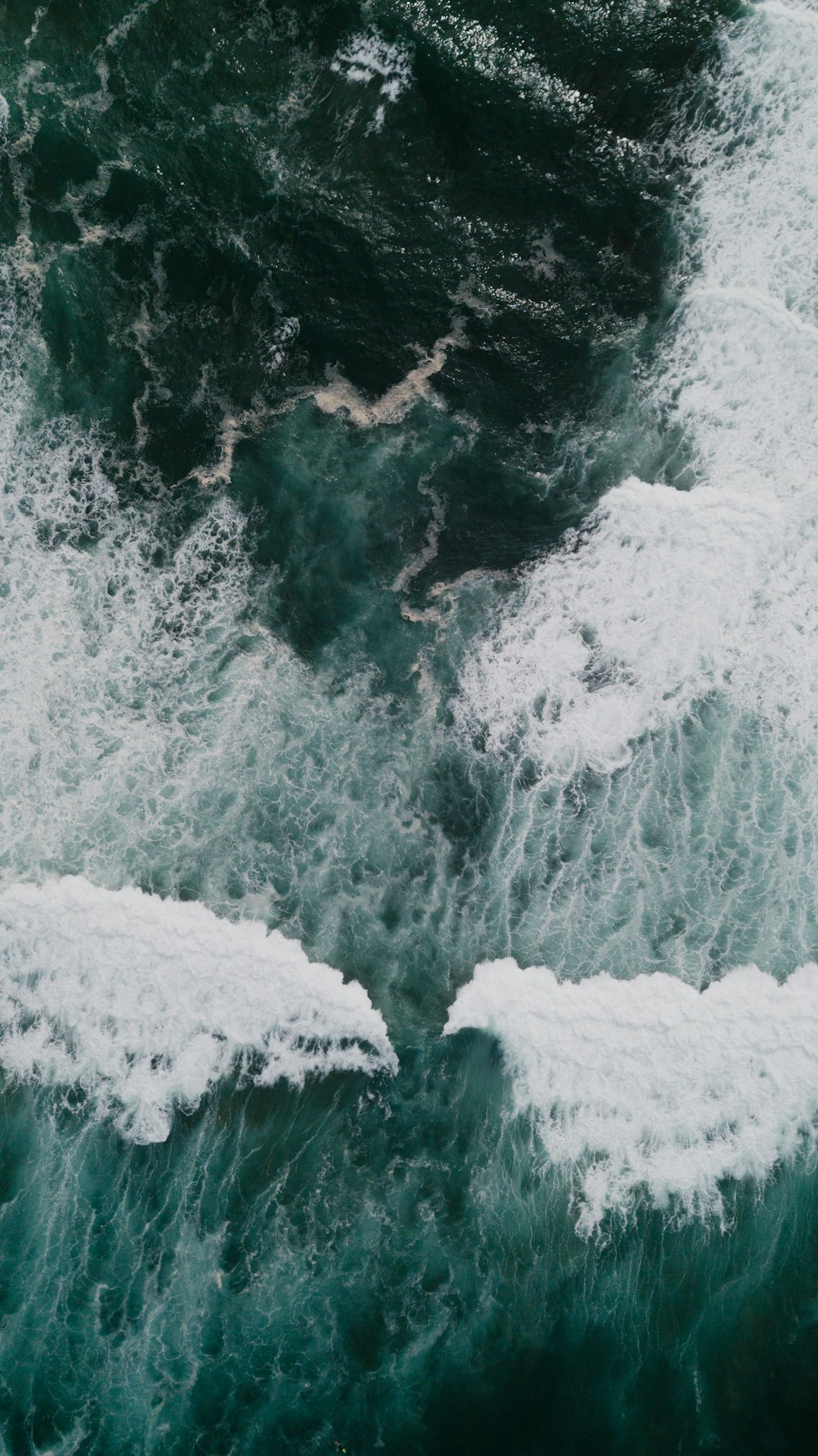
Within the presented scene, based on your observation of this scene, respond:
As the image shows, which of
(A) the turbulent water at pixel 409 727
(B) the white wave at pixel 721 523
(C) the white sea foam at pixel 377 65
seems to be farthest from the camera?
(C) the white sea foam at pixel 377 65

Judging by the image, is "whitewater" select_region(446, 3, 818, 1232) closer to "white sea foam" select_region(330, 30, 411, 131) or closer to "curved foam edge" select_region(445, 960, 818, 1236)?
"curved foam edge" select_region(445, 960, 818, 1236)

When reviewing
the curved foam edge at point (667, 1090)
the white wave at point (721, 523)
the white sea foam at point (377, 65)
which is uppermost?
the white sea foam at point (377, 65)

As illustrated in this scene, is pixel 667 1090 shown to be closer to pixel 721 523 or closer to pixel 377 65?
pixel 721 523

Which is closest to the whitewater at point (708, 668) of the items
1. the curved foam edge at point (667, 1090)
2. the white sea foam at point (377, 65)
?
the curved foam edge at point (667, 1090)

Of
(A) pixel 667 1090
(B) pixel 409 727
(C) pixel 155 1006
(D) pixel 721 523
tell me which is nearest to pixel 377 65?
(D) pixel 721 523

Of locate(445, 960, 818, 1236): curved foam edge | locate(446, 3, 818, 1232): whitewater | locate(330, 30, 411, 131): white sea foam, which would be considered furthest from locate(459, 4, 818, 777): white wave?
locate(330, 30, 411, 131): white sea foam

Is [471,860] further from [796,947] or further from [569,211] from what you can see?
[569,211]

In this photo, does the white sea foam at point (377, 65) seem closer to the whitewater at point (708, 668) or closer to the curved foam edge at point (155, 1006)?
the whitewater at point (708, 668)
